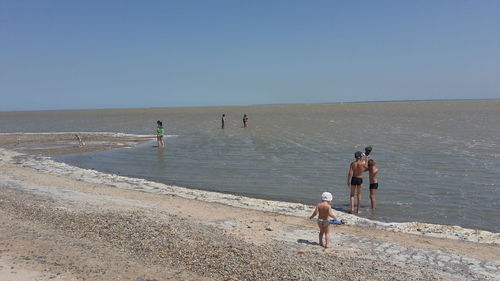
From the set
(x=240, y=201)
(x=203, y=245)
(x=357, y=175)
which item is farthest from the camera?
(x=240, y=201)

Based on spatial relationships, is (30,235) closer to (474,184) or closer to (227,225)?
(227,225)

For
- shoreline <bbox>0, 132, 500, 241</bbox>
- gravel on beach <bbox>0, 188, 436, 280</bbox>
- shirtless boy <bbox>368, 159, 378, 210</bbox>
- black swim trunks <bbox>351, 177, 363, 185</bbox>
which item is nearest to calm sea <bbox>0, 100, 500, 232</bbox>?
shirtless boy <bbox>368, 159, 378, 210</bbox>

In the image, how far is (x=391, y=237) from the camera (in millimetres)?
8297

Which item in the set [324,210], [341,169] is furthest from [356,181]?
[341,169]

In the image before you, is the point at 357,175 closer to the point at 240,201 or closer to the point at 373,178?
the point at 373,178

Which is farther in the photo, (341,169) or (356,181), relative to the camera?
(341,169)

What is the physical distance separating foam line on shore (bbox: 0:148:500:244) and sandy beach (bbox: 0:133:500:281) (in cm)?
11

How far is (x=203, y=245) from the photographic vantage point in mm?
7180

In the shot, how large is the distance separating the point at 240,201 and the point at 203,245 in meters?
4.31

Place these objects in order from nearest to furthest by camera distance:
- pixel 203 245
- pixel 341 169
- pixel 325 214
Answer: pixel 203 245 < pixel 325 214 < pixel 341 169

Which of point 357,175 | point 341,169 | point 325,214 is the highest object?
point 357,175

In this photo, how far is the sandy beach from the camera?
6.10 metres

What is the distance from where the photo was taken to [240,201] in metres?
11.5

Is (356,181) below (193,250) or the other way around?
the other way around
